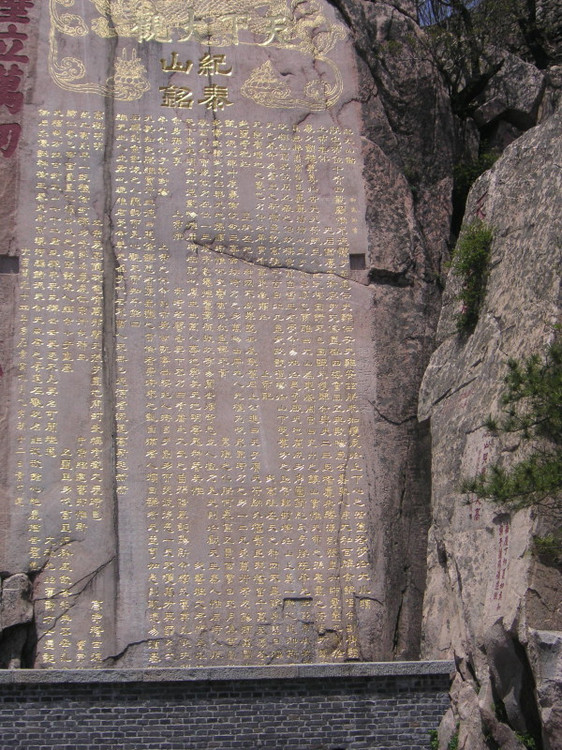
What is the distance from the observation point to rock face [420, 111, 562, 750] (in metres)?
5.80

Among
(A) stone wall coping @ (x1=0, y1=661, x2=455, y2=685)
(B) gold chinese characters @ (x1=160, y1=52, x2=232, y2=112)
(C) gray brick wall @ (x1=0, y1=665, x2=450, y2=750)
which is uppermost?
(B) gold chinese characters @ (x1=160, y1=52, x2=232, y2=112)

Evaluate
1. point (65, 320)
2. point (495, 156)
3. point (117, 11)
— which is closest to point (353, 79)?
point (495, 156)

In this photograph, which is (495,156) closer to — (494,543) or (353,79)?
(353,79)

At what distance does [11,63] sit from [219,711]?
5.20 meters

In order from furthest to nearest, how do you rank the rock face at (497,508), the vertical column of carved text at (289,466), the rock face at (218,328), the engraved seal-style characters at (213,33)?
the engraved seal-style characters at (213,33)
the vertical column of carved text at (289,466)
the rock face at (218,328)
the rock face at (497,508)

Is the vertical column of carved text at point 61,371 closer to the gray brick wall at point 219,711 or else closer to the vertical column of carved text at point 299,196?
the gray brick wall at point 219,711

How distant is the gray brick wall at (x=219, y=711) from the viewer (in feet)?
20.1

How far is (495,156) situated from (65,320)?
13.5 feet

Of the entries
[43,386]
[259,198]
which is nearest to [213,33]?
[259,198]

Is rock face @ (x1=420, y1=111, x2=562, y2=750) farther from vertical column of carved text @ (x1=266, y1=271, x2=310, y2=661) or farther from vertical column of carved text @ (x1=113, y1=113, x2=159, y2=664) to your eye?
vertical column of carved text @ (x1=113, y1=113, x2=159, y2=664)

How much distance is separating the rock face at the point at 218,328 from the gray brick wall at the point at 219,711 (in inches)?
18.4

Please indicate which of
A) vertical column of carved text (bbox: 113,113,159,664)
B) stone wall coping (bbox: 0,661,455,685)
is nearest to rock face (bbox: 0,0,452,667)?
vertical column of carved text (bbox: 113,113,159,664)

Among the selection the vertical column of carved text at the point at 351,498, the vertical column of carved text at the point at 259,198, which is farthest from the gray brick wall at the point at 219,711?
the vertical column of carved text at the point at 259,198

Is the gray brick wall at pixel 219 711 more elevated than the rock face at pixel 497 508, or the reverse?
the rock face at pixel 497 508
